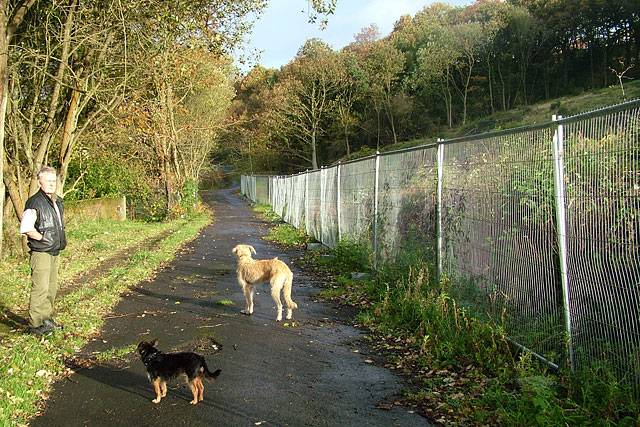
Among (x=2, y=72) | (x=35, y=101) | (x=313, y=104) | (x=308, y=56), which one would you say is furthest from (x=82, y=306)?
(x=308, y=56)

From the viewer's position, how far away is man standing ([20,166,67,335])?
6445 mm

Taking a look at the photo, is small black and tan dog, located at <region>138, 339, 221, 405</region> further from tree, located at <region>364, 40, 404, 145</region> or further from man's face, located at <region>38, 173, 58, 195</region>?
tree, located at <region>364, 40, 404, 145</region>

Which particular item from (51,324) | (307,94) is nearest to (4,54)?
(51,324)

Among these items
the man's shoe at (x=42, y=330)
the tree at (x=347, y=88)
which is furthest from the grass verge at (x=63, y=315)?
the tree at (x=347, y=88)

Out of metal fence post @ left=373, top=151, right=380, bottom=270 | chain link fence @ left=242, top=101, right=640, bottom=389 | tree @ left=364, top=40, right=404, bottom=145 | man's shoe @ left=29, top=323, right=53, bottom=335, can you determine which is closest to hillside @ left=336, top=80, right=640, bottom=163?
tree @ left=364, top=40, right=404, bottom=145

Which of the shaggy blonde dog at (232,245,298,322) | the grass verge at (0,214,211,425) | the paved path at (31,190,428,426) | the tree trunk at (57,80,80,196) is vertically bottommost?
the paved path at (31,190,428,426)

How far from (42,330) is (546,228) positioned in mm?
5544

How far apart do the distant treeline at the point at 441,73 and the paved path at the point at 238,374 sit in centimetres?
3645

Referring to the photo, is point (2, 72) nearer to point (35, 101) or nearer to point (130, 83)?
point (35, 101)

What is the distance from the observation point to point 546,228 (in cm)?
486

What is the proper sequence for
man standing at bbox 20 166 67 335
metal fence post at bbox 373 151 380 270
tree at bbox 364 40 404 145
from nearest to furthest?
man standing at bbox 20 166 67 335 → metal fence post at bbox 373 151 380 270 → tree at bbox 364 40 404 145

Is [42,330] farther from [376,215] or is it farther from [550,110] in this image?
[550,110]

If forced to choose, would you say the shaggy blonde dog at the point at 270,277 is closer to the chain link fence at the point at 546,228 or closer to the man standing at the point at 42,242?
the chain link fence at the point at 546,228

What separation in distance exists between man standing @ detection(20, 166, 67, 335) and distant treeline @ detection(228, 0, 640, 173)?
37043mm
